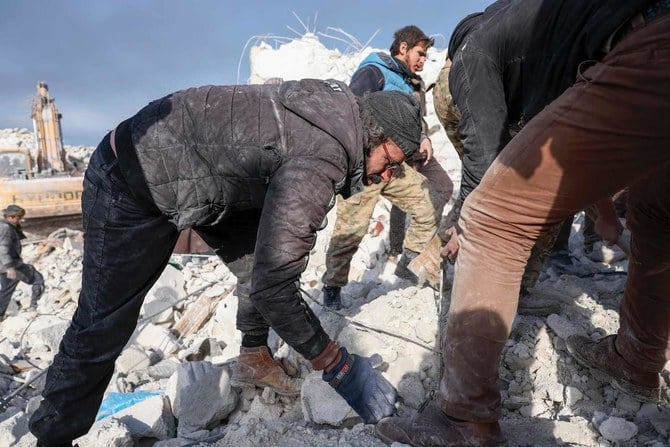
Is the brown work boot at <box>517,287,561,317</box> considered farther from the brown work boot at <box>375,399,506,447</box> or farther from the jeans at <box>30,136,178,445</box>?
the jeans at <box>30,136,178,445</box>

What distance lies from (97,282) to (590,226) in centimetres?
468

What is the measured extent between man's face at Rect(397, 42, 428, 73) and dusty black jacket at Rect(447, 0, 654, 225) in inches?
70.8

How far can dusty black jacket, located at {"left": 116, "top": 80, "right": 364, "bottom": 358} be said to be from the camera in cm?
165

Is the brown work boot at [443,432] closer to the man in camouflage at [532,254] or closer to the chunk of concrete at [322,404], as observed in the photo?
the chunk of concrete at [322,404]

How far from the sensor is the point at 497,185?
4.26 ft

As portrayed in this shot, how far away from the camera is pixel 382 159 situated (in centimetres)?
188

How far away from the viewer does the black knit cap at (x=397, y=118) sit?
5.89 feet

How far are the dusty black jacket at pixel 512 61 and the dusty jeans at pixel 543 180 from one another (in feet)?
0.90

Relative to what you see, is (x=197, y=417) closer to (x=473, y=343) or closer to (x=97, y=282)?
(x=97, y=282)

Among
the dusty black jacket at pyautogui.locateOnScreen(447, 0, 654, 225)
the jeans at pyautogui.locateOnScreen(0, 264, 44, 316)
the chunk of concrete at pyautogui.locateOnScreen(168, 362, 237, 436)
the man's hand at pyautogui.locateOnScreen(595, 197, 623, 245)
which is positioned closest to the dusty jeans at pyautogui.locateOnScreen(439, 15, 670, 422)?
the dusty black jacket at pyautogui.locateOnScreen(447, 0, 654, 225)

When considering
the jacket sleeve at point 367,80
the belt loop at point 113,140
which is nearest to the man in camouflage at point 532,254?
the jacket sleeve at point 367,80

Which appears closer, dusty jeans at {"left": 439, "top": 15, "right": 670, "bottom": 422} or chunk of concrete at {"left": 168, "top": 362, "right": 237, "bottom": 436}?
dusty jeans at {"left": 439, "top": 15, "right": 670, "bottom": 422}

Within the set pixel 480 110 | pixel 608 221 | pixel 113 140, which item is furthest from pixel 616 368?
pixel 113 140

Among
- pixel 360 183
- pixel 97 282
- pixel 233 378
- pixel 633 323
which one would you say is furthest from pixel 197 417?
pixel 633 323
